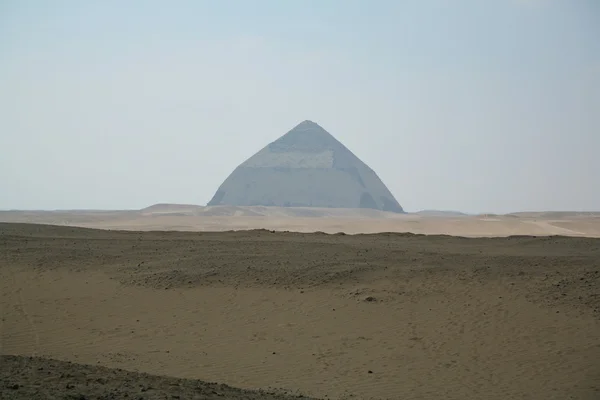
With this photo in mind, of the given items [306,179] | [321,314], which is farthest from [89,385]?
[306,179]

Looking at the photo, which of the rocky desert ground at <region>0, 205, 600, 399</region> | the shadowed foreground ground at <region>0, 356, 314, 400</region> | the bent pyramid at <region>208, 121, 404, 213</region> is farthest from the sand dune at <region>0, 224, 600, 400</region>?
the bent pyramid at <region>208, 121, 404, 213</region>

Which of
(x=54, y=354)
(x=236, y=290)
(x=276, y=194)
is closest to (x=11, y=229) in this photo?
(x=236, y=290)

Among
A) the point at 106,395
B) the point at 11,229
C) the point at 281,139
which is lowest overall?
the point at 106,395

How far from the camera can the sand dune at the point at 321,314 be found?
9.52 meters

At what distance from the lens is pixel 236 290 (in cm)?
1366

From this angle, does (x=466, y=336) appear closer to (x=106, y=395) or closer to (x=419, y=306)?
(x=419, y=306)

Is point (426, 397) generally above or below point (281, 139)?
below

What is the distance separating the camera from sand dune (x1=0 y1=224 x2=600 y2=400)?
9.52 meters

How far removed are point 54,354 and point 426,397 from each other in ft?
18.2

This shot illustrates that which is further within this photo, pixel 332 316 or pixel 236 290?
pixel 236 290

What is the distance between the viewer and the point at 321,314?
40.1 ft

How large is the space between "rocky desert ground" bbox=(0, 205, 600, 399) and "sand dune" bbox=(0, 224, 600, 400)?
0.04m

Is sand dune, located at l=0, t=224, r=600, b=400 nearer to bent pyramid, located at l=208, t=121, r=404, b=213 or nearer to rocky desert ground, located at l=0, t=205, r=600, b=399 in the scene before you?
rocky desert ground, located at l=0, t=205, r=600, b=399

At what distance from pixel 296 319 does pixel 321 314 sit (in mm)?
491
